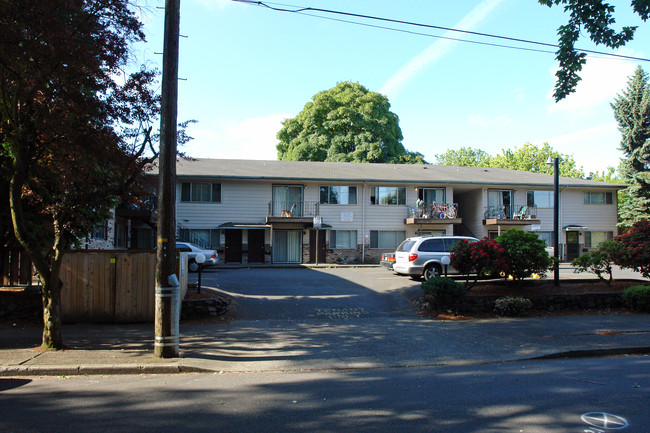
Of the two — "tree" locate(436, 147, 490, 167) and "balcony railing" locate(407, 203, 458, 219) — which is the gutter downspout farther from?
"tree" locate(436, 147, 490, 167)

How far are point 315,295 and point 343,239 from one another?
49.8 feet

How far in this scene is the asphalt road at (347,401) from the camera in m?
4.66

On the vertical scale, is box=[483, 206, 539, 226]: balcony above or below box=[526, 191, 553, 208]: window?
below

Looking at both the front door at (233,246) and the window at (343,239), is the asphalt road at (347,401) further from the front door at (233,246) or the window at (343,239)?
the window at (343,239)

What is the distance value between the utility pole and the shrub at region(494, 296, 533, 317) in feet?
26.2

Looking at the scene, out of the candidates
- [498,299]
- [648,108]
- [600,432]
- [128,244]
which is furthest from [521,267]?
[648,108]

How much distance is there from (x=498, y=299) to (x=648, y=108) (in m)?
30.3

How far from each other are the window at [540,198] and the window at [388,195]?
9160mm

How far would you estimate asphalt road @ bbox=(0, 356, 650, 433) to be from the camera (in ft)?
15.3

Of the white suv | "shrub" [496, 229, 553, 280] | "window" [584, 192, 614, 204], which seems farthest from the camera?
"window" [584, 192, 614, 204]

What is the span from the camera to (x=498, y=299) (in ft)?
38.0

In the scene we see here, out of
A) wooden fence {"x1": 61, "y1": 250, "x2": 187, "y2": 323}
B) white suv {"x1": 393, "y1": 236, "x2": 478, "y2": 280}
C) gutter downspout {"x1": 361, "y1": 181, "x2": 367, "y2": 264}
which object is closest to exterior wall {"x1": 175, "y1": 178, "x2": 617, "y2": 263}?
gutter downspout {"x1": 361, "y1": 181, "x2": 367, "y2": 264}

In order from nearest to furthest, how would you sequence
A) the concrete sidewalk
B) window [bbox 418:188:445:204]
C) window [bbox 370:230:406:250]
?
1. the concrete sidewalk
2. window [bbox 370:230:406:250]
3. window [bbox 418:188:445:204]

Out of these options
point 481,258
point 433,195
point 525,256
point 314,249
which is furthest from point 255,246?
point 525,256
